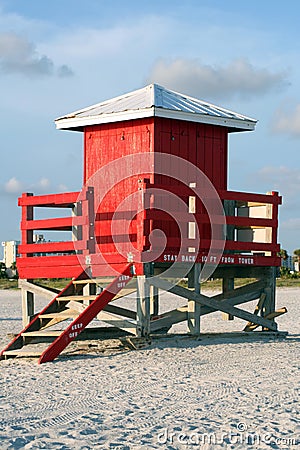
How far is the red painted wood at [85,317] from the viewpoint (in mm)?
10648

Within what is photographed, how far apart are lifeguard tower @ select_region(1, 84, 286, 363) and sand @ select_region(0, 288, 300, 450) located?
0.90m

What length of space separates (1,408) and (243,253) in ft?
24.6

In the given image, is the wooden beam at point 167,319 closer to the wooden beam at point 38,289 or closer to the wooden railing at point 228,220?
the wooden railing at point 228,220

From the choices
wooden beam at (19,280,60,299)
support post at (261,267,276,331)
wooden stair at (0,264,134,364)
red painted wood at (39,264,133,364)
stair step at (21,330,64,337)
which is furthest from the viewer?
support post at (261,267,276,331)

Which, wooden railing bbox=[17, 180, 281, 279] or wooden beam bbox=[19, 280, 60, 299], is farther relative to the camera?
wooden beam bbox=[19, 280, 60, 299]

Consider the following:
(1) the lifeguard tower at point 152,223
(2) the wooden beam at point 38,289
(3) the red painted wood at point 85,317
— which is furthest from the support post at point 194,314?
(2) the wooden beam at point 38,289

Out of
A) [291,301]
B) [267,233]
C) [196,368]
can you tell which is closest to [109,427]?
[196,368]

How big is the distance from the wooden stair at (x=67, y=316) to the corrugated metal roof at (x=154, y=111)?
105 inches

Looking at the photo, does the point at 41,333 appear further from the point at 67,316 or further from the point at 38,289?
the point at 38,289

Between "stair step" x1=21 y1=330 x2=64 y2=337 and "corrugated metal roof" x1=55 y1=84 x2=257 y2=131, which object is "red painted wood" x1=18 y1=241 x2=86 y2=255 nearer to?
"stair step" x1=21 y1=330 x2=64 y2=337

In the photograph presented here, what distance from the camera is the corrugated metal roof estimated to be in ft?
41.4

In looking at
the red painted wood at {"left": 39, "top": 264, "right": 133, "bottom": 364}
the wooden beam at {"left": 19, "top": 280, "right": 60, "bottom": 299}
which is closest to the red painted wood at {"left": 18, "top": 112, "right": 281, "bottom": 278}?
the wooden beam at {"left": 19, "top": 280, "right": 60, "bottom": 299}

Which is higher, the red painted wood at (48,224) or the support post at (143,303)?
the red painted wood at (48,224)

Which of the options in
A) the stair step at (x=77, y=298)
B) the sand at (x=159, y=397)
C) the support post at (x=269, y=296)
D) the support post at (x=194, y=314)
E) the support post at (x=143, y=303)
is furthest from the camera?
the support post at (x=269, y=296)
